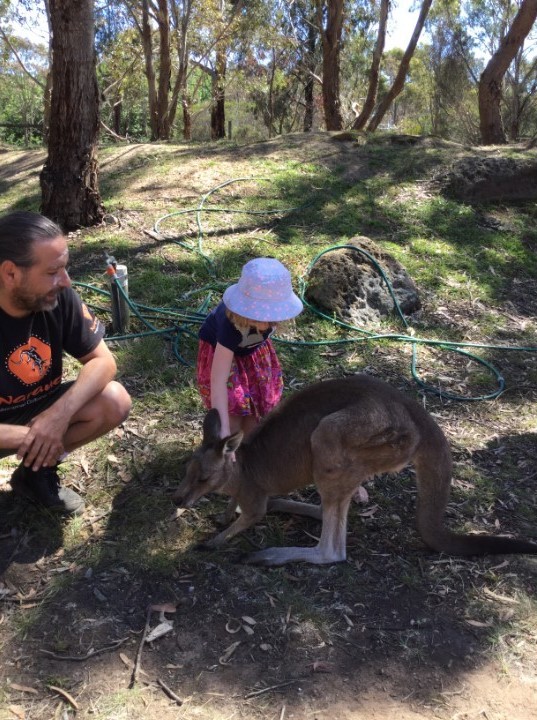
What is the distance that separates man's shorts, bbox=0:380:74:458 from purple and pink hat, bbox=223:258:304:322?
3.08 feet

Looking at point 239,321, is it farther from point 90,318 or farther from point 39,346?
point 39,346

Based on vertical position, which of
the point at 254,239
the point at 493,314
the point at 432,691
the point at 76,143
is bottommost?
the point at 432,691

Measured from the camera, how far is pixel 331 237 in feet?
22.3

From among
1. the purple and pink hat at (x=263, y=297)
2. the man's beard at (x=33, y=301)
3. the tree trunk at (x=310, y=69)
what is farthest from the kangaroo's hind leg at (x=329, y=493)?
the tree trunk at (x=310, y=69)

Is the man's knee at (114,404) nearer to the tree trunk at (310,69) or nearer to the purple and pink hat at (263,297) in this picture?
the purple and pink hat at (263,297)

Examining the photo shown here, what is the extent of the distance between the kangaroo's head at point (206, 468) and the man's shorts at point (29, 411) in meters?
0.75

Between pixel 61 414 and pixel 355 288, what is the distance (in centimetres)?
328

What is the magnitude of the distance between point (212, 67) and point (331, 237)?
43.9ft

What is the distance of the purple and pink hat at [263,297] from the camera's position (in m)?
2.86

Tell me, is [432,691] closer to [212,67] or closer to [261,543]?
[261,543]

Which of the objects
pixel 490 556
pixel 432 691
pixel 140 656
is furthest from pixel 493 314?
pixel 140 656

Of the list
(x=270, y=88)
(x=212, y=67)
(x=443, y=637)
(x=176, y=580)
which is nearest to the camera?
(x=443, y=637)

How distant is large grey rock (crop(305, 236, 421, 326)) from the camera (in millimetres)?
5363

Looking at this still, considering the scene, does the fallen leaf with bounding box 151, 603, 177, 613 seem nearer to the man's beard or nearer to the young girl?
the young girl
